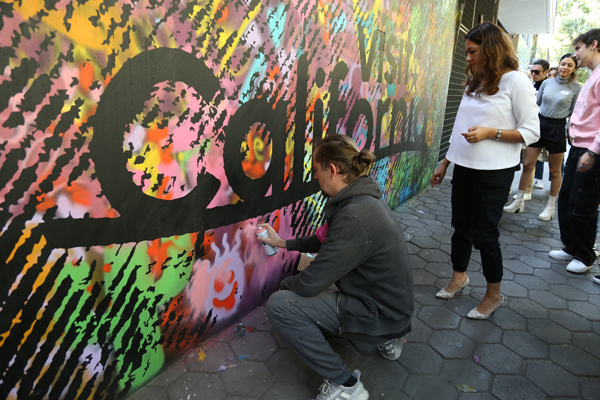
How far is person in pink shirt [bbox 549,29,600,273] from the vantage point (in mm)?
3139

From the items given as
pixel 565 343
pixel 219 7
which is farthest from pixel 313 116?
pixel 565 343

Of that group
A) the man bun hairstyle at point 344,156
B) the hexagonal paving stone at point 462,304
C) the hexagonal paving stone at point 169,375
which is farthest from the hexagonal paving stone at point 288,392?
the hexagonal paving stone at point 462,304

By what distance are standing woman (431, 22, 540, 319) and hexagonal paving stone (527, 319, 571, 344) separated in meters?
0.27

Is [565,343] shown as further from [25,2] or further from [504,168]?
[25,2]

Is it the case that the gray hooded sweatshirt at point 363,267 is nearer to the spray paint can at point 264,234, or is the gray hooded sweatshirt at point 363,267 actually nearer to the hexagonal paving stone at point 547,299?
the spray paint can at point 264,234

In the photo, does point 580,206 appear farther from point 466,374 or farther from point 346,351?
point 346,351

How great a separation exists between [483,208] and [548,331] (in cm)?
101

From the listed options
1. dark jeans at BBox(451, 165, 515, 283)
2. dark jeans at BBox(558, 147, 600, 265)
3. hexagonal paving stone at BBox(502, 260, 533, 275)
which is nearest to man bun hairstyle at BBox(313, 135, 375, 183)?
dark jeans at BBox(451, 165, 515, 283)

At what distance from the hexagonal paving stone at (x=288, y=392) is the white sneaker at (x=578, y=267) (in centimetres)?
296

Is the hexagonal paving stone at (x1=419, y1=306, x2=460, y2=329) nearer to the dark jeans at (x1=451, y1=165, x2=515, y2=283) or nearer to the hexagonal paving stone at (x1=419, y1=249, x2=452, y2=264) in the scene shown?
the dark jeans at (x1=451, y1=165, x2=515, y2=283)

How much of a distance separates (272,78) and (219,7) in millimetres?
570

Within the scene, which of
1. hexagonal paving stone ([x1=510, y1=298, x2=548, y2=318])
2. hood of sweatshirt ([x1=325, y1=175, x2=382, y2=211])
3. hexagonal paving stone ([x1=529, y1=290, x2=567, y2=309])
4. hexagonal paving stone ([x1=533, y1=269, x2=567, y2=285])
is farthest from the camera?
hexagonal paving stone ([x1=533, y1=269, x2=567, y2=285])

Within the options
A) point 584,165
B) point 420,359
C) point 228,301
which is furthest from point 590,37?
point 228,301

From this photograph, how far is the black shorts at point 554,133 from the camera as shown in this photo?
4.80 m
